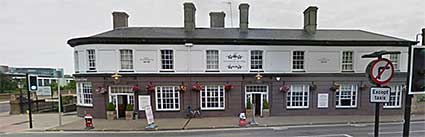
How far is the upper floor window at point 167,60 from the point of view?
54.6 ft

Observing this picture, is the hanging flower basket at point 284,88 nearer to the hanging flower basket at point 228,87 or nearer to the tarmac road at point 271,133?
the hanging flower basket at point 228,87

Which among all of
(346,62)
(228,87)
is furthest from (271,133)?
(346,62)

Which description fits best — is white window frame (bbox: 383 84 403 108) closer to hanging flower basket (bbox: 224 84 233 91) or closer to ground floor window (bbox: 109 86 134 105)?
hanging flower basket (bbox: 224 84 233 91)

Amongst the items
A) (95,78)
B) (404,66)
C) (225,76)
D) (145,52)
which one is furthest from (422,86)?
(404,66)

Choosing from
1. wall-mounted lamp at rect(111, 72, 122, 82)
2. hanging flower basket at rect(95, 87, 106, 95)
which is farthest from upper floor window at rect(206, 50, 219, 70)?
hanging flower basket at rect(95, 87, 106, 95)

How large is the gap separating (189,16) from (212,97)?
6319mm

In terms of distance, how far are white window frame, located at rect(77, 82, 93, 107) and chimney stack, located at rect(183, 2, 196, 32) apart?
313 inches

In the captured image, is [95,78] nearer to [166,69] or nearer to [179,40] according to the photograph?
[166,69]

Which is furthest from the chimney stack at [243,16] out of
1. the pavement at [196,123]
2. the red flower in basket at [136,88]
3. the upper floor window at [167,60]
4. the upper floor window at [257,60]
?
the red flower in basket at [136,88]

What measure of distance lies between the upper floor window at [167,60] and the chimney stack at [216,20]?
21.8ft

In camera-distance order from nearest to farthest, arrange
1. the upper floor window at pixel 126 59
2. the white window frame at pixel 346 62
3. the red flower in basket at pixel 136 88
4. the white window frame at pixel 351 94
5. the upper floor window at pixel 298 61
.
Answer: the red flower in basket at pixel 136 88 < the upper floor window at pixel 126 59 < the upper floor window at pixel 298 61 < the white window frame at pixel 346 62 < the white window frame at pixel 351 94

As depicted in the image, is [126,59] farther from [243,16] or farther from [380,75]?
[380,75]

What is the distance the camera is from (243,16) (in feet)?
64.7

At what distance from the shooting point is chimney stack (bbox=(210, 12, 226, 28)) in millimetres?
21953
